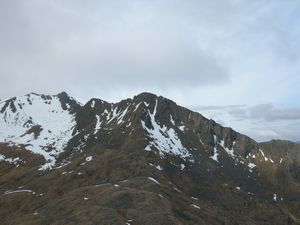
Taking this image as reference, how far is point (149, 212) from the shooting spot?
195375 millimetres

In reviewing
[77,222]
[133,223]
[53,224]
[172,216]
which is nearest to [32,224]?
[53,224]

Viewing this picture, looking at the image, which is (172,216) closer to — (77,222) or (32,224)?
(77,222)

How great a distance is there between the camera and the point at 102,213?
193 meters

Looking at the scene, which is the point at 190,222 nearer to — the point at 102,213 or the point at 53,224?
the point at 102,213

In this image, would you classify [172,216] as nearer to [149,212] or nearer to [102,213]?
[149,212]

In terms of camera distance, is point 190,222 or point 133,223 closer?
point 133,223

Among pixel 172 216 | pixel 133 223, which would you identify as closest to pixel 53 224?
pixel 133 223

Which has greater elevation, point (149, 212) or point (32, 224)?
point (149, 212)

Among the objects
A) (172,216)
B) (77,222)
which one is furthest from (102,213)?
(172,216)

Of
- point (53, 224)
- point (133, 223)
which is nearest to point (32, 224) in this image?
point (53, 224)

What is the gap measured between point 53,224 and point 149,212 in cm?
4636

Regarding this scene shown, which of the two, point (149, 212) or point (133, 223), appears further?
point (149, 212)

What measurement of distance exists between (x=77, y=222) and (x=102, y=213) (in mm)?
12792

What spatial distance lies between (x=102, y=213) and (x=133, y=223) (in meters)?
18.2
